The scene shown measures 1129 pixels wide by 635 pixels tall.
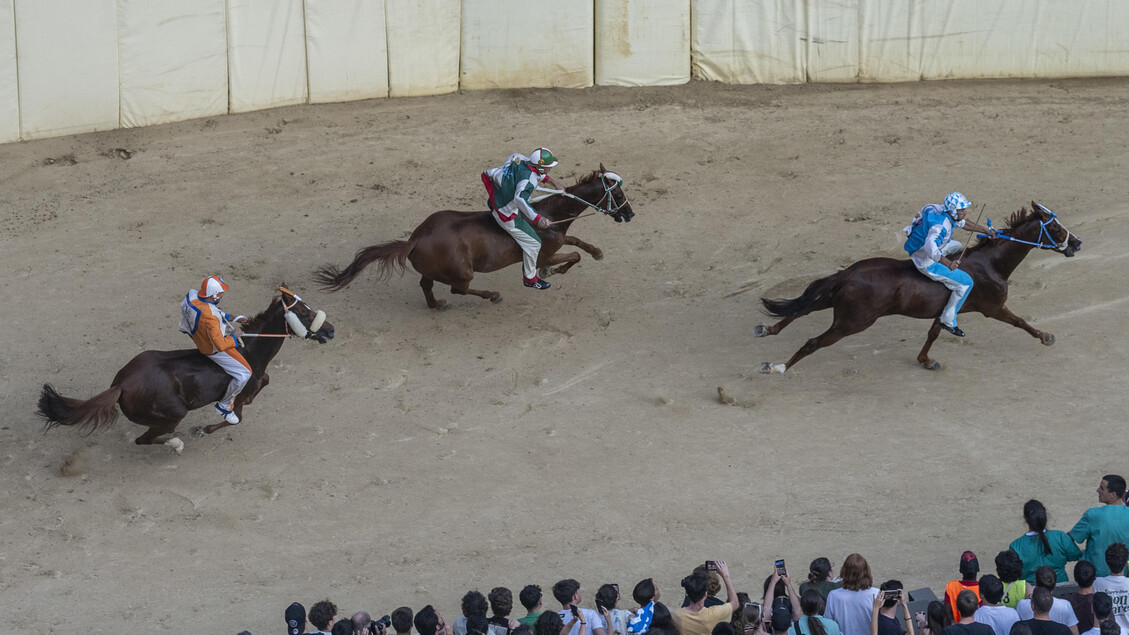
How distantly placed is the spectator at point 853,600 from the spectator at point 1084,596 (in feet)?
4.31

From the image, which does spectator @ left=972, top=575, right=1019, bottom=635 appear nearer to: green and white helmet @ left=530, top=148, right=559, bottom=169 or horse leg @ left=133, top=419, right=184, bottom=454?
green and white helmet @ left=530, top=148, right=559, bottom=169

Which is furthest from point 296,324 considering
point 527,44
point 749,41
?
point 749,41

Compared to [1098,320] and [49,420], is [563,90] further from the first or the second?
[49,420]

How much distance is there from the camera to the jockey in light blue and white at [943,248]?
1179cm

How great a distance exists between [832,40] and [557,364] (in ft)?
29.2

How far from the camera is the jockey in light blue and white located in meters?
11.8

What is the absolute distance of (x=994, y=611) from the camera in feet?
23.6

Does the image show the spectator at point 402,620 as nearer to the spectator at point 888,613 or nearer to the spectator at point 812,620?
the spectator at point 812,620

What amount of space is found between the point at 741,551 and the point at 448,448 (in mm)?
3151

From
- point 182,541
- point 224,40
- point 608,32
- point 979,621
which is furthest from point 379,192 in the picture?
point 979,621

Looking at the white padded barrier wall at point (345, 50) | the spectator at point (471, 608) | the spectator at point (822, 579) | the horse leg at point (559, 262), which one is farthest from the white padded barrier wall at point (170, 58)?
the spectator at point (822, 579)

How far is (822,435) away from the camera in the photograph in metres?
11.5

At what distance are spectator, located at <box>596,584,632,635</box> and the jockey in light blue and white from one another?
613 cm

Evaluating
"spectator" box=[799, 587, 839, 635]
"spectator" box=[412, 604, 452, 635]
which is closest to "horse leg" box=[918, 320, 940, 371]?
"spectator" box=[799, 587, 839, 635]
